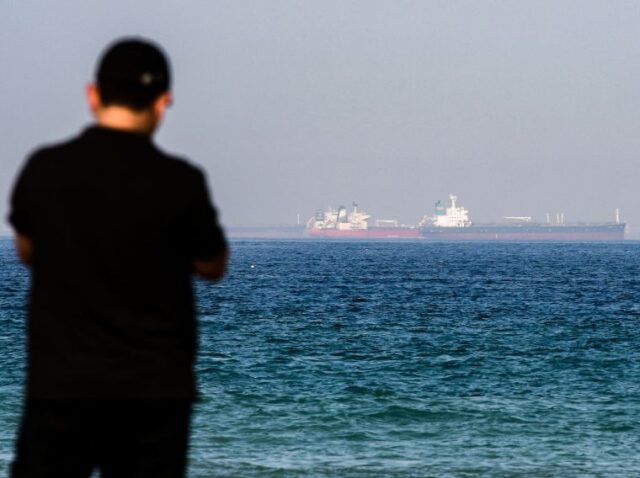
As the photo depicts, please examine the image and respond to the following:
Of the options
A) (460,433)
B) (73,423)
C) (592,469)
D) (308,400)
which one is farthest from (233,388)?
(73,423)

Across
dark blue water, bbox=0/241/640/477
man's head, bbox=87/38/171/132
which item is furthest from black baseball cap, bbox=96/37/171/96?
dark blue water, bbox=0/241/640/477

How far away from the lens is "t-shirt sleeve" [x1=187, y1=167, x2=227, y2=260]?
3.15 metres

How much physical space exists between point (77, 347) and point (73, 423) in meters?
0.22

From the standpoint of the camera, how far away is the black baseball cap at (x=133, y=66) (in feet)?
10.3

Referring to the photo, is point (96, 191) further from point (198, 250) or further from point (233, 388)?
point (233, 388)

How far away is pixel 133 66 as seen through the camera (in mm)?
3156

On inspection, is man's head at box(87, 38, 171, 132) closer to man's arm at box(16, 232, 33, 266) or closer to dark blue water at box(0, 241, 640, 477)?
man's arm at box(16, 232, 33, 266)

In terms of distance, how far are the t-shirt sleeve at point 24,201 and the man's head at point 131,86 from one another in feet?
0.83

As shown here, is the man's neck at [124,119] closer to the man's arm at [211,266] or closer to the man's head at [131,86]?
the man's head at [131,86]

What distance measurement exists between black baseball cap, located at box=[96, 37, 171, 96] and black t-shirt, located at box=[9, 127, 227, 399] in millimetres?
180

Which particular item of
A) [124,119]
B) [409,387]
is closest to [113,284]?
[124,119]

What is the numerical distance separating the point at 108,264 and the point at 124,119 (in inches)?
16.0

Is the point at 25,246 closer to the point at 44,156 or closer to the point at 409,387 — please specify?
the point at 44,156

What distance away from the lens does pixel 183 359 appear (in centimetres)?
318
